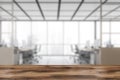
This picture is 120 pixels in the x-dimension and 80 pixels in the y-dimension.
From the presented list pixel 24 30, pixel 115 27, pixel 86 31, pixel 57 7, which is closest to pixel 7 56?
pixel 57 7

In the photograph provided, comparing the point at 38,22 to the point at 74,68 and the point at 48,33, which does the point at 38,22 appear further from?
the point at 74,68

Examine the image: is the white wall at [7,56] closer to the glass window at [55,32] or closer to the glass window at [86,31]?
the glass window at [55,32]

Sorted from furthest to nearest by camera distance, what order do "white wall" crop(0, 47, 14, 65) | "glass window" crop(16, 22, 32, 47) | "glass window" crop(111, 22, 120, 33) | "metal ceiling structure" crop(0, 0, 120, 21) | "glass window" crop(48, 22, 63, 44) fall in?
1. "glass window" crop(48, 22, 63, 44)
2. "glass window" crop(16, 22, 32, 47)
3. "glass window" crop(111, 22, 120, 33)
4. "metal ceiling structure" crop(0, 0, 120, 21)
5. "white wall" crop(0, 47, 14, 65)

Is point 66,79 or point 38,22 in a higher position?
point 38,22

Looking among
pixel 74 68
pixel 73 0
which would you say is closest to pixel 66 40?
pixel 73 0

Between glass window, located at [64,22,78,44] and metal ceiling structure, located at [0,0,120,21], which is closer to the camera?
metal ceiling structure, located at [0,0,120,21]

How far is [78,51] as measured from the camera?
458 inches

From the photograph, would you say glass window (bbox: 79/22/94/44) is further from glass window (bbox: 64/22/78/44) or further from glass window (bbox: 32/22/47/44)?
glass window (bbox: 32/22/47/44)

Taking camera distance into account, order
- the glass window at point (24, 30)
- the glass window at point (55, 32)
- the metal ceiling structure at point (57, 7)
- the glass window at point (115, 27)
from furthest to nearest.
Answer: the glass window at point (55, 32)
the glass window at point (24, 30)
the glass window at point (115, 27)
the metal ceiling structure at point (57, 7)

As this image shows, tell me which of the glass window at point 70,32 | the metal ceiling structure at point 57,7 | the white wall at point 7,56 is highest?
the metal ceiling structure at point 57,7

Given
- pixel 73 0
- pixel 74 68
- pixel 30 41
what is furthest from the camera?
pixel 30 41

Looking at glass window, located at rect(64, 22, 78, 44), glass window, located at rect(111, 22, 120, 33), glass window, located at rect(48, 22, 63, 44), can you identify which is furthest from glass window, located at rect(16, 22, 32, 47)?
glass window, located at rect(111, 22, 120, 33)

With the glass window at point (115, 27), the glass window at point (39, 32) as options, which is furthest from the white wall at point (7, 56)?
the glass window at point (115, 27)

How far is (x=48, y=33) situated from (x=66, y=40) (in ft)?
4.56
